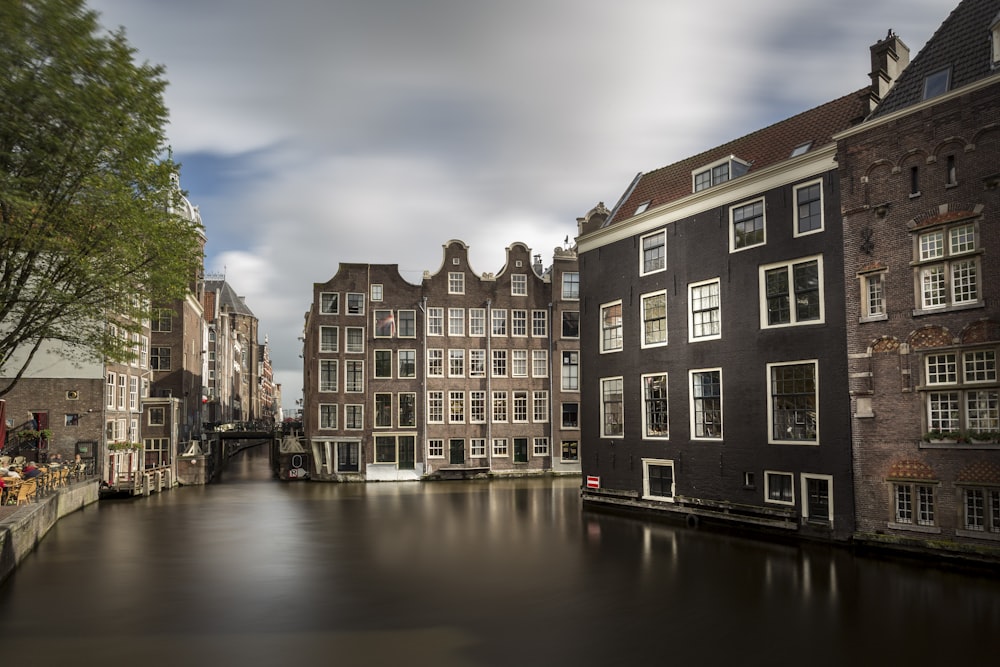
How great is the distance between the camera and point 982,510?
66.8 ft

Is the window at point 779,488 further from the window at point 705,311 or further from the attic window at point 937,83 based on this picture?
the attic window at point 937,83

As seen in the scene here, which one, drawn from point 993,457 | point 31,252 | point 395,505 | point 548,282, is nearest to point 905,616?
point 993,457

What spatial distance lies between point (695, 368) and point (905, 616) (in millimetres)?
15729

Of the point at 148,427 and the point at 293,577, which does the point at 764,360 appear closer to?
the point at 293,577

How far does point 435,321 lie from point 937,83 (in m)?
37.8

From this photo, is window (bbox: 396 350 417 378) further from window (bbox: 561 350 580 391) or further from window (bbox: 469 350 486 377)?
window (bbox: 561 350 580 391)

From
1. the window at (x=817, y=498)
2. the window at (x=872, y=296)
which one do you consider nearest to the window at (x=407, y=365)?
the window at (x=817, y=498)

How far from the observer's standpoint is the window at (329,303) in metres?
53.7

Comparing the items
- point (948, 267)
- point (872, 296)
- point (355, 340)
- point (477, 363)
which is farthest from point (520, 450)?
point (948, 267)

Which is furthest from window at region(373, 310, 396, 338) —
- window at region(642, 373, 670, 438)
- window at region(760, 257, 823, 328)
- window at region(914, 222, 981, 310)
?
window at region(914, 222, 981, 310)

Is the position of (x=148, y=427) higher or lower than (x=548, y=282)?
lower

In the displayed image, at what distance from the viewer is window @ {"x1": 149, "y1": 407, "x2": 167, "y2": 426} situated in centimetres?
5103

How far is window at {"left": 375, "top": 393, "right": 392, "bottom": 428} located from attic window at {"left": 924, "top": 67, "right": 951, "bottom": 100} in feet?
130

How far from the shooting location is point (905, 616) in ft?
51.5
